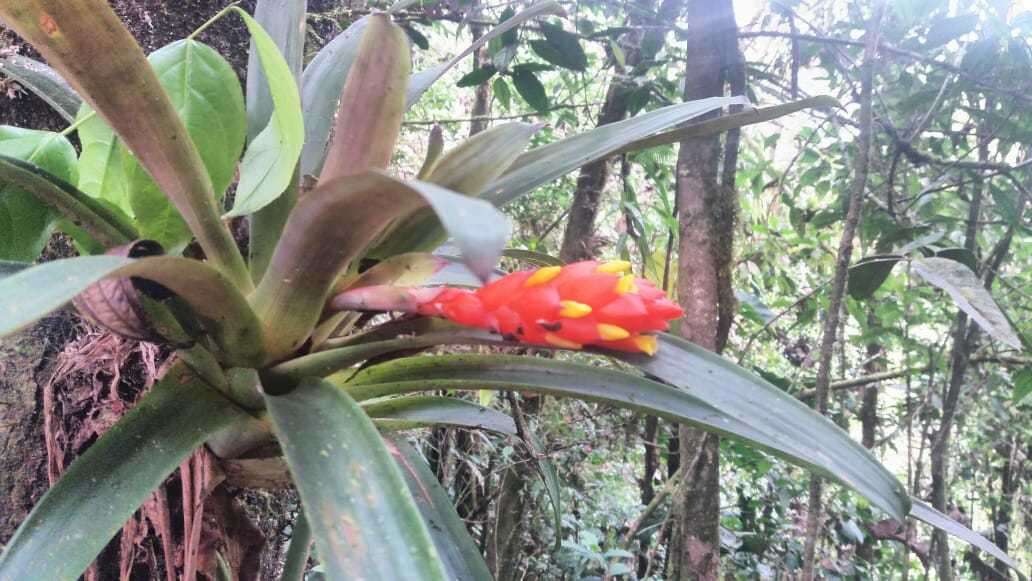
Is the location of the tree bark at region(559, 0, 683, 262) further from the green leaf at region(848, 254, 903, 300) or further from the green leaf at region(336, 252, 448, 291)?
the green leaf at region(336, 252, 448, 291)

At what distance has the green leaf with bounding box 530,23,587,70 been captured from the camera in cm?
121

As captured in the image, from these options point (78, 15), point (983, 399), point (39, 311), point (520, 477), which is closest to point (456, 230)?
point (39, 311)

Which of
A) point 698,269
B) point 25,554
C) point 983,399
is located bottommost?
point 25,554

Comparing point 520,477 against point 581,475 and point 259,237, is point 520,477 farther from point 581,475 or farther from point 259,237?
point 259,237

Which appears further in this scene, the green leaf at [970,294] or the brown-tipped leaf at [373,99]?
the green leaf at [970,294]

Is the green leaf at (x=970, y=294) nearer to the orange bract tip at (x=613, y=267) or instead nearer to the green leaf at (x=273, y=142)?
the orange bract tip at (x=613, y=267)

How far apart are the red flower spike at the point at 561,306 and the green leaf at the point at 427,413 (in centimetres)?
21

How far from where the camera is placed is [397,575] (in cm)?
32

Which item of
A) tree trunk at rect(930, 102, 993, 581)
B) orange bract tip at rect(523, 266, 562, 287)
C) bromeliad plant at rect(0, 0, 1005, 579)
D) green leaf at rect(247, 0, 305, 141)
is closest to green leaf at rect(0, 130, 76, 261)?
bromeliad plant at rect(0, 0, 1005, 579)

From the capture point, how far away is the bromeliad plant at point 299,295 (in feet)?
1.21

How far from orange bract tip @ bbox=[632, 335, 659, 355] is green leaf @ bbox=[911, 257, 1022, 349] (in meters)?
0.51

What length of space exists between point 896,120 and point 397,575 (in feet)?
5.15

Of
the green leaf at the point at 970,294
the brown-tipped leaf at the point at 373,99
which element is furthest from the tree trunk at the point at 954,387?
the brown-tipped leaf at the point at 373,99

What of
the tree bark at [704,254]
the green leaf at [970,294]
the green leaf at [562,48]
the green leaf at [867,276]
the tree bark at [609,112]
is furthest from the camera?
the tree bark at [609,112]
